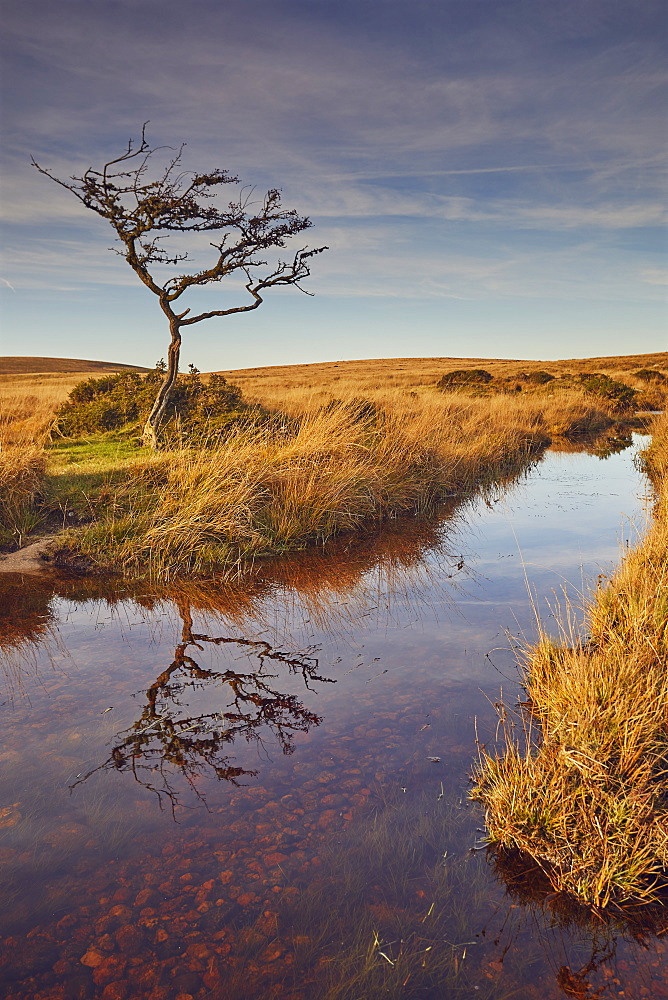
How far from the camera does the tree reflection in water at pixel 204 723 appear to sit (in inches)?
146

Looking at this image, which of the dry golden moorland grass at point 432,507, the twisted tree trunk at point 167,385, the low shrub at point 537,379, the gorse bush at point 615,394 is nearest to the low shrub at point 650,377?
the low shrub at point 537,379

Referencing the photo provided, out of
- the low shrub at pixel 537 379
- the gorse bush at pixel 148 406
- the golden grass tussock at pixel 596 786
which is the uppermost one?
the low shrub at pixel 537 379

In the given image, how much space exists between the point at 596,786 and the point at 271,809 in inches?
60.4

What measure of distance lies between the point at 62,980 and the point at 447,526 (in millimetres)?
7709

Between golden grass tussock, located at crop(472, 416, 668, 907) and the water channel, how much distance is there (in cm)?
14

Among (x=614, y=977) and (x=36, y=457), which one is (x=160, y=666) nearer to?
(x=614, y=977)

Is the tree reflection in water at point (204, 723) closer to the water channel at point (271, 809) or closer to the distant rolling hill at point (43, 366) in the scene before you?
the water channel at point (271, 809)

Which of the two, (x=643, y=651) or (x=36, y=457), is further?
(x=36, y=457)

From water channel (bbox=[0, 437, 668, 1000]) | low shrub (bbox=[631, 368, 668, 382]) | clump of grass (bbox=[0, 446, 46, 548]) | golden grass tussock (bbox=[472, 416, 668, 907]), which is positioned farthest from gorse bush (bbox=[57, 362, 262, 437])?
low shrub (bbox=[631, 368, 668, 382])

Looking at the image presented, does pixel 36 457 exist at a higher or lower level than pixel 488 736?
higher

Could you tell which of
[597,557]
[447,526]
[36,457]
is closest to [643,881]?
[597,557]

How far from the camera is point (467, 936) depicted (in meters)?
2.61

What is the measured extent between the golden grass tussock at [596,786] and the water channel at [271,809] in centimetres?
14

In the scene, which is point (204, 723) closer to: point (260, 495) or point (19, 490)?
point (260, 495)
